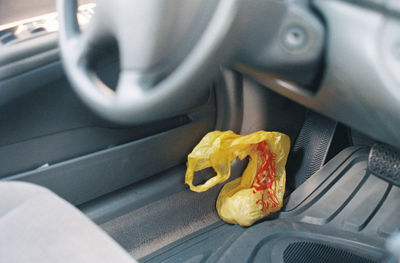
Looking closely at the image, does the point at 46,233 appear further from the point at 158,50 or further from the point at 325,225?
the point at 325,225

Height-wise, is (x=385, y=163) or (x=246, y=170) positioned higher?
(x=385, y=163)

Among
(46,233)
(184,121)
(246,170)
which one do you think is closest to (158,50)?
(46,233)

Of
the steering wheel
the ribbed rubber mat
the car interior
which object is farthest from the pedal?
the steering wheel

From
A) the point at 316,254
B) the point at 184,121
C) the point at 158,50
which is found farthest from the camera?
the point at 184,121

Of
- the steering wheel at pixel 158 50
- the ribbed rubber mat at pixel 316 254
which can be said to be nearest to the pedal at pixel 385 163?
→ the ribbed rubber mat at pixel 316 254

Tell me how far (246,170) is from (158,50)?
72 cm

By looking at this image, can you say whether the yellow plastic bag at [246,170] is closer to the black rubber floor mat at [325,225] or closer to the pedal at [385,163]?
the black rubber floor mat at [325,225]

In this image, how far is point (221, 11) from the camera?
1.93 feet

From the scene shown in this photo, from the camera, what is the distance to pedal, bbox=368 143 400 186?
105cm

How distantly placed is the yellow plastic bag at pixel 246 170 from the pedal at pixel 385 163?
238mm

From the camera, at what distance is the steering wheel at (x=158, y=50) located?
0.61 m

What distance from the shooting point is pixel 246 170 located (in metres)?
1.29

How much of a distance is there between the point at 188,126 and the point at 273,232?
36cm

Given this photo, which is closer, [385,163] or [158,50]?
[158,50]
